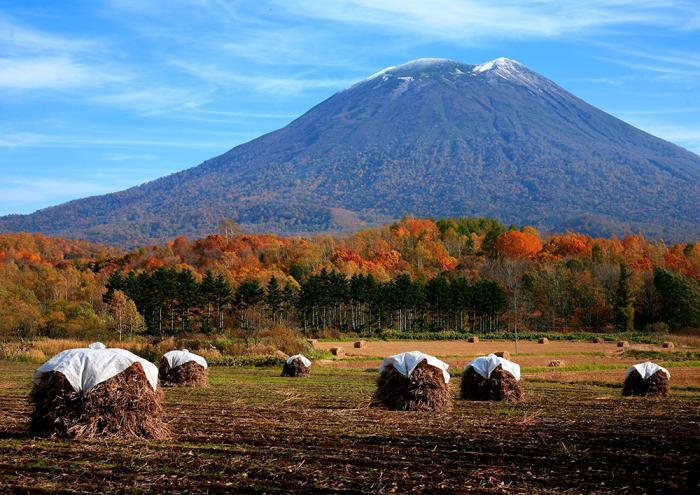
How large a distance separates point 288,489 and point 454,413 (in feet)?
32.8

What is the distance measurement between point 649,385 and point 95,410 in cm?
1899

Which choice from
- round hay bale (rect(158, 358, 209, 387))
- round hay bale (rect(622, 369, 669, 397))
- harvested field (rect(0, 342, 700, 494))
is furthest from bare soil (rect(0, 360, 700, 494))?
round hay bale (rect(158, 358, 209, 387))

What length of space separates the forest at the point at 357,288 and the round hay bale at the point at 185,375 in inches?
1466

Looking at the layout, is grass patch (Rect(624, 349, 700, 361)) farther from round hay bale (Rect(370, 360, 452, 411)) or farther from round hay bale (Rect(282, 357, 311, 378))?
round hay bale (Rect(370, 360, 452, 411))

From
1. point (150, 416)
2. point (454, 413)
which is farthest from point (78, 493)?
point (454, 413)

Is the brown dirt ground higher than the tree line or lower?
lower

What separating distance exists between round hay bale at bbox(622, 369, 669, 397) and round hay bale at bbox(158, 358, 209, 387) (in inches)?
598

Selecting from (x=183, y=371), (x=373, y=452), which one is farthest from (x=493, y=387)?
(x=183, y=371)

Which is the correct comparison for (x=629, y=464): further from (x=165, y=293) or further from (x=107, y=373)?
(x=165, y=293)

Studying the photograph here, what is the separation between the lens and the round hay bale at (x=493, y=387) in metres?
23.8

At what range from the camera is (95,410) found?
1502 centimetres

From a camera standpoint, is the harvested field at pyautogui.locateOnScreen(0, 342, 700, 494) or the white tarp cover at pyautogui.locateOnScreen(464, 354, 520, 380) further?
the white tarp cover at pyautogui.locateOnScreen(464, 354, 520, 380)

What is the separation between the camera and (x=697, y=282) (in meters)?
92.5

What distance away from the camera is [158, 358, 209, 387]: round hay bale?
29389 mm
